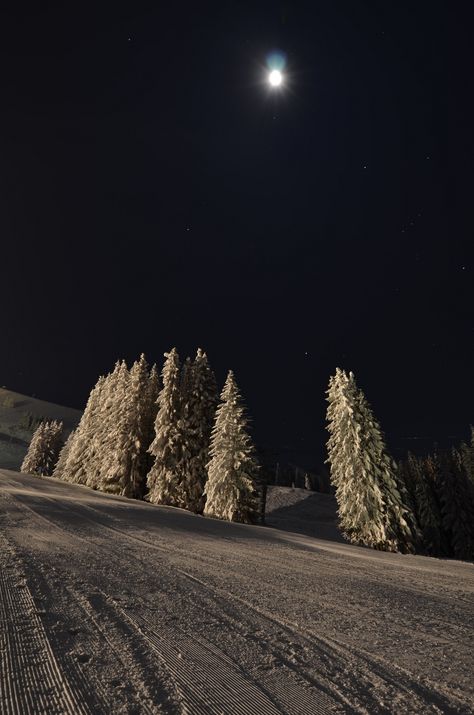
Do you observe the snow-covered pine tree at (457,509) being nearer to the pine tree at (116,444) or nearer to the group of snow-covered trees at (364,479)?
the group of snow-covered trees at (364,479)

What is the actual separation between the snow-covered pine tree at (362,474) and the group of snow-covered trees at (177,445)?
6106 mm

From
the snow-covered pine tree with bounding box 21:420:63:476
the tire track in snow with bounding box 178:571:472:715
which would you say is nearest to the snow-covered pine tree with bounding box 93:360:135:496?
the tire track in snow with bounding box 178:571:472:715

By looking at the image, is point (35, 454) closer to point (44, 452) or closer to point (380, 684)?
point (44, 452)

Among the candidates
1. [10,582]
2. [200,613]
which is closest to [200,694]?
[200,613]

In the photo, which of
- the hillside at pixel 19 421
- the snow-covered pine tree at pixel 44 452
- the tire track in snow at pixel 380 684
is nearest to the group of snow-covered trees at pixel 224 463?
the tire track in snow at pixel 380 684

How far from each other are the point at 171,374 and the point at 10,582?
27694 mm

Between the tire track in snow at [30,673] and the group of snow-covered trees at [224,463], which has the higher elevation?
the group of snow-covered trees at [224,463]

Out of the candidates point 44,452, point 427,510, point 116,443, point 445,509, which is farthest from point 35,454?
point 445,509

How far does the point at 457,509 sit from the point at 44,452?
6107cm

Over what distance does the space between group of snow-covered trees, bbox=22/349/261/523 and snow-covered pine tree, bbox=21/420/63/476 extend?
27.0 m

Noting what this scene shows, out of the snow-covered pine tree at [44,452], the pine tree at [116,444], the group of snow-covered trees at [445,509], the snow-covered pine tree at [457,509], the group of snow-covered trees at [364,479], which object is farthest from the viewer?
the snow-covered pine tree at [44,452]

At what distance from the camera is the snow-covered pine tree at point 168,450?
2862cm

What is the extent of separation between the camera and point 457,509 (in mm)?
39719

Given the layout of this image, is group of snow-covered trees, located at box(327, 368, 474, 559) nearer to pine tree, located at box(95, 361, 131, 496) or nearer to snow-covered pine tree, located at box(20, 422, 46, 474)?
pine tree, located at box(95, 361, 131, 496)
